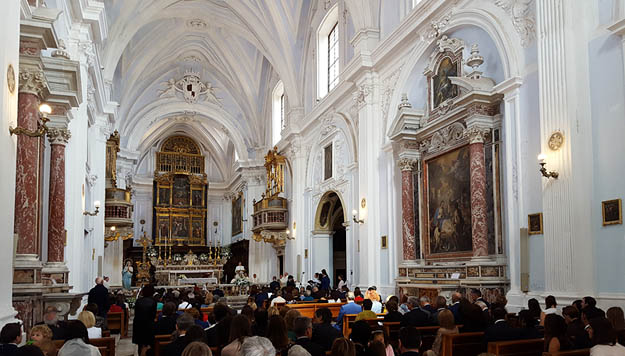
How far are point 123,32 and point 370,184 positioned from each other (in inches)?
441

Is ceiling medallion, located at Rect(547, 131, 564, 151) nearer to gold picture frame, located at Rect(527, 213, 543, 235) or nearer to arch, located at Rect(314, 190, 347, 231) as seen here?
gold picture frame, located at Rect(527, 213, 543, 235)

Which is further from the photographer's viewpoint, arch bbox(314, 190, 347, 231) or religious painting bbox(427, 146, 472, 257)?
arch bbox(314, 190, 347, 231)

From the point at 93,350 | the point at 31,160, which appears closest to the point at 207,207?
the point at 31,160

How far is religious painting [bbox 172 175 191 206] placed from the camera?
126 feet

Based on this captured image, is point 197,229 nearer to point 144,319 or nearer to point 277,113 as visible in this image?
point 277,113

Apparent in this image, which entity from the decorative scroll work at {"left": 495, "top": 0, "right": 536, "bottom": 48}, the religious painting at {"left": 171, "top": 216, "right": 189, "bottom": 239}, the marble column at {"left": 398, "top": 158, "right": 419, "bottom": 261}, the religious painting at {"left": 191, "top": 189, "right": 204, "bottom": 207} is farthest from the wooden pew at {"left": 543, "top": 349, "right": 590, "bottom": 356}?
the religious painting at {"left": 191, "top": 189, "right": 204, "bottom": 207}

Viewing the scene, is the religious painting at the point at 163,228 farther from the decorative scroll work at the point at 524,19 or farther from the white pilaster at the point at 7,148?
the white pilaster at the point at 7,148

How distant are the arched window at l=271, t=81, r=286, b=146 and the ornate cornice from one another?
19717 millimetres

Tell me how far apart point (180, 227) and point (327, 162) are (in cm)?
1937

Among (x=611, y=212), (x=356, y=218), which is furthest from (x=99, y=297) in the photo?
(x=611, y=212)

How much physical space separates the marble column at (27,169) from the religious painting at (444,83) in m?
8.49

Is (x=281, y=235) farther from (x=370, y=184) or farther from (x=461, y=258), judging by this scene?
(x=461, y=258)

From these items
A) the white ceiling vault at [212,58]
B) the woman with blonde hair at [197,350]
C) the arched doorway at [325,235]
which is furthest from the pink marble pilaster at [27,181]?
the arched doorway at [325,235]

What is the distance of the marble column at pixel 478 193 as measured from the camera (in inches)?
458
